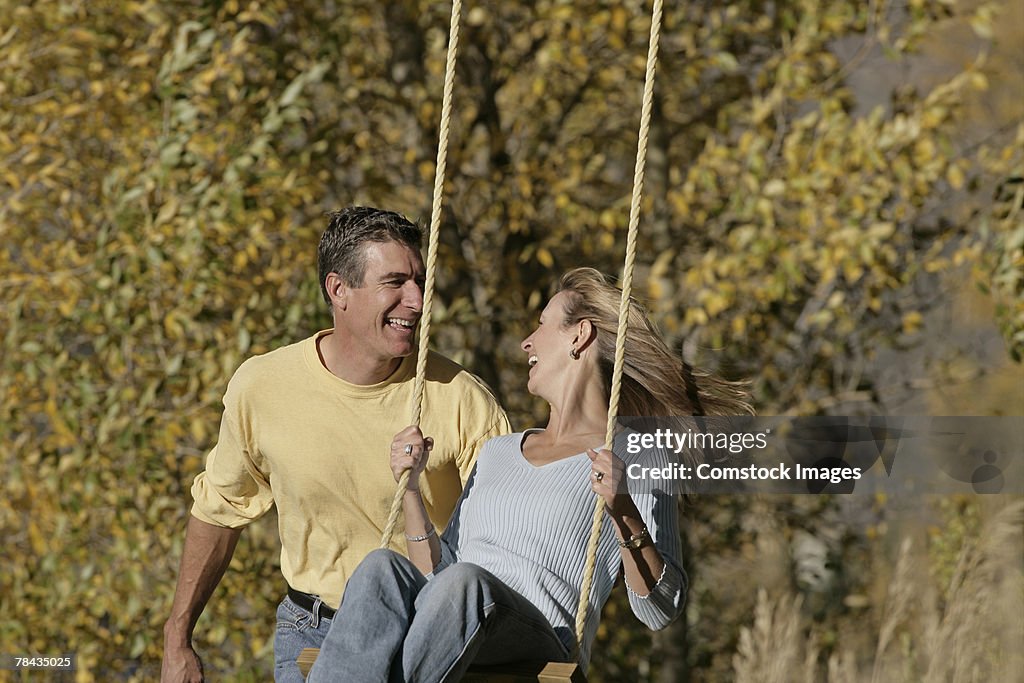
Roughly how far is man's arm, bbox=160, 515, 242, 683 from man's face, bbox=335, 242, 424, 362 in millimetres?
462

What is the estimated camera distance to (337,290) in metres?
2.49

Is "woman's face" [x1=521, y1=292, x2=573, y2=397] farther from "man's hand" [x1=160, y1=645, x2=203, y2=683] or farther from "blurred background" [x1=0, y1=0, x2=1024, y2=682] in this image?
"blurred background" [x1=0, y1=0, x2=1024, y2=682]

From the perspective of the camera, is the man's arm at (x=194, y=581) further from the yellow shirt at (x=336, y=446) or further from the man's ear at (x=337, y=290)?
the man's ear at (x=337, y=290)

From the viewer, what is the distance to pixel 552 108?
15.4 feet

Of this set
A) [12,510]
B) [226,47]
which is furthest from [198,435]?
[226,47]

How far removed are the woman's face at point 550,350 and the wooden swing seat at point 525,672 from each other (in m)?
0.47

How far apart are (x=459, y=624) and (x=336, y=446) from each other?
1.89 ft

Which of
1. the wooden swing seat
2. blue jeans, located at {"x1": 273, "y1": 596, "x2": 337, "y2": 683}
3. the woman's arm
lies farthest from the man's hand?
the woman's arm

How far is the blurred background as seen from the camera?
3867mm

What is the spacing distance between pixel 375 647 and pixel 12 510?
7.93 ft

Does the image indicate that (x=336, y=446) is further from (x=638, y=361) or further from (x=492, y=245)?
(x=492, y=245)

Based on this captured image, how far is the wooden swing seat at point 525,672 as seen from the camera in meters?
2.01

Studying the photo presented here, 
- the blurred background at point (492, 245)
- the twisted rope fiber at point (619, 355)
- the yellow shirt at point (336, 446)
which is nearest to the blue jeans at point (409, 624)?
the twisted rope fiber at point (619, 355)

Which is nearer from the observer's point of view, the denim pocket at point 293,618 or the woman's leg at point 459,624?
the woman's leg at point 459,624
